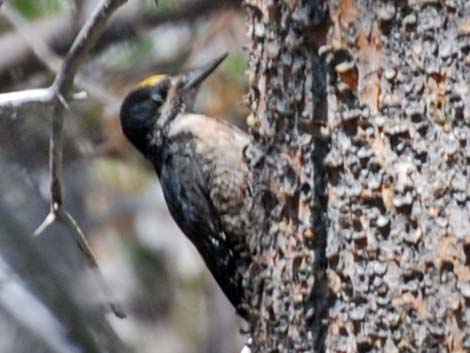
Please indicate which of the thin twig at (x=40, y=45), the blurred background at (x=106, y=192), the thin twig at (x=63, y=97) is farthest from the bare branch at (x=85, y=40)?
the thin twig at (x=40, y=45)

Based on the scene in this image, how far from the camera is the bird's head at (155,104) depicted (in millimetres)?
3984

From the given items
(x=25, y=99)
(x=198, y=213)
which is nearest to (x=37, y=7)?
(x=198, y=213)

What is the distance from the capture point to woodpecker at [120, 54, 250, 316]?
3.36 metres

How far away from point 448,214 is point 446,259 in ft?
0.27

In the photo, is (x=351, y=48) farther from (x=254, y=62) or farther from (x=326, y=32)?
(x=254, y=62)

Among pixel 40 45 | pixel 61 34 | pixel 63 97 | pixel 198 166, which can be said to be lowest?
pixel 63 97

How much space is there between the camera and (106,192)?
7312mm

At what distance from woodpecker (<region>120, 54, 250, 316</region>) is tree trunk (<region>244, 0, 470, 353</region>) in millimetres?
317

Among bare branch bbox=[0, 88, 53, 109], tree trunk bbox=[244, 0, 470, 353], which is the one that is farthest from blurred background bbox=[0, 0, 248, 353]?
tree trunk bbox=[244, 0, 470, 353]

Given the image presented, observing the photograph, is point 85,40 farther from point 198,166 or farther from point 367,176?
point 198,166

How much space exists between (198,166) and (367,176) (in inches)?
47.2

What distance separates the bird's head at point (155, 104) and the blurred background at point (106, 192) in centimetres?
27

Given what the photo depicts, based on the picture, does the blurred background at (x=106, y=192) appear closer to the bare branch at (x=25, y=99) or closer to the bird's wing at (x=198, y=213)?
the bare branch at (x=25, y=99)

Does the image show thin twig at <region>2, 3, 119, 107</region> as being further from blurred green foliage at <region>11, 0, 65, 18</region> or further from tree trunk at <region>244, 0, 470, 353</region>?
tree trunk at <region>244, 0, 470, 353</region>
